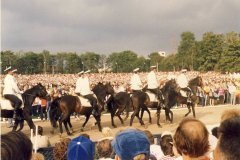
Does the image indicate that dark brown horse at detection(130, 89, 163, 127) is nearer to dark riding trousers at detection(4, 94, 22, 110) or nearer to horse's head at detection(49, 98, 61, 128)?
horse's head at detection(49, 98, 61, 128)

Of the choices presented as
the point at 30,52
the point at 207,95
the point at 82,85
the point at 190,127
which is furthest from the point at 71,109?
the point at 30,52

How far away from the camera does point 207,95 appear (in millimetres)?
33500

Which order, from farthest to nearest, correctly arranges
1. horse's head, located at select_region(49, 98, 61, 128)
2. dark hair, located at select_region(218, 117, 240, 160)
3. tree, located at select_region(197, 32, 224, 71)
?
tree, located at select_region(197, 32, 224, 71) → horse's head, located at select_region(49, 98, 61, 128) → dark hair, located at select_region(218, 117, 240, 160)

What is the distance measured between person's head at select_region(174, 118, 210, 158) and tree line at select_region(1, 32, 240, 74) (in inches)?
2725

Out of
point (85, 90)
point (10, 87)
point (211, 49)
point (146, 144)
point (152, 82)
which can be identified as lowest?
point (146, 144)

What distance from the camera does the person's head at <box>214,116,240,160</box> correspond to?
2725mm

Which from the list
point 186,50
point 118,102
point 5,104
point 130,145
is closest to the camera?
point 130,145

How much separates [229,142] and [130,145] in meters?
0.72

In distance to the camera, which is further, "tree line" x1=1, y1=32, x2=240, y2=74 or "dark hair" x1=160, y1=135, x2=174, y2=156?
"tree line" x1=1, y1=32, x2=240, y2=74

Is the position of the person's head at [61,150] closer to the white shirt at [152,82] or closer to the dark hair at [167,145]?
the dark hair at [167,145]

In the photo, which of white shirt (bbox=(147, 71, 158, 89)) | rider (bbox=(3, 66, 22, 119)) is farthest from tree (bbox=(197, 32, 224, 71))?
rider (bbox=(3, 66, 22, 119))

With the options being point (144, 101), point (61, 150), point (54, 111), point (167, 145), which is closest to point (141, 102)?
point (144, 101)

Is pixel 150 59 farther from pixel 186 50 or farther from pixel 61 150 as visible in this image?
pixel 61 150

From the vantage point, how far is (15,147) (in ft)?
7.78
